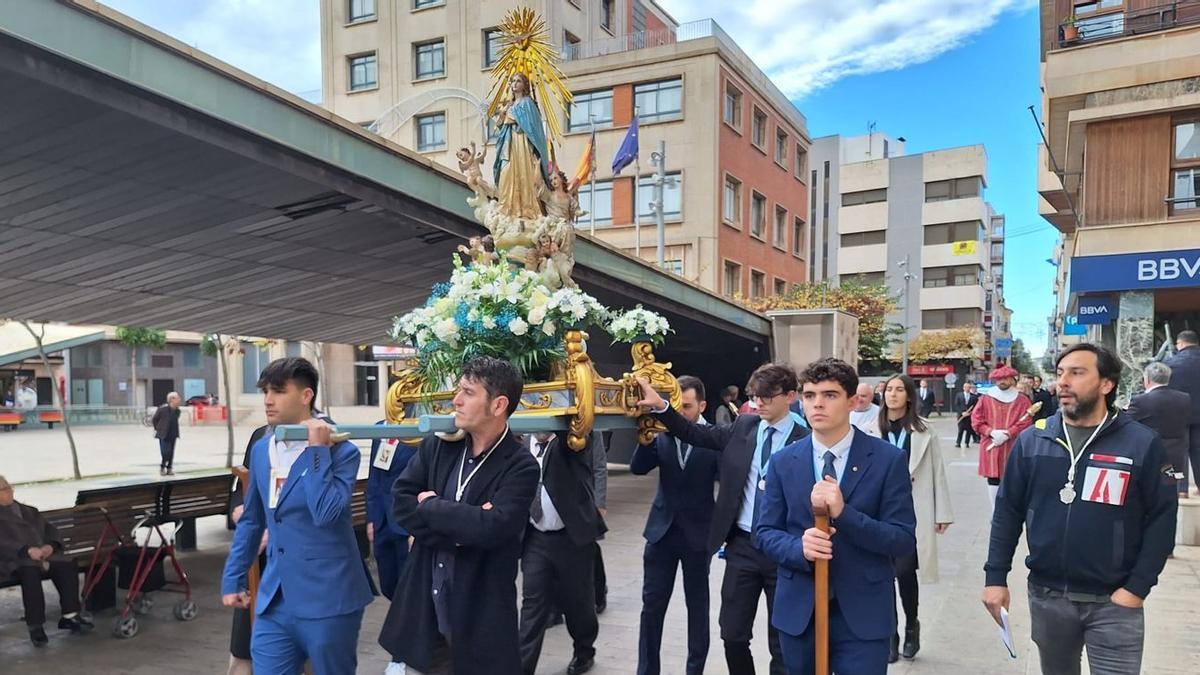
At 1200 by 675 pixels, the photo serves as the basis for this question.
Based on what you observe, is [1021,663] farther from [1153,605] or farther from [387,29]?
[387,29]

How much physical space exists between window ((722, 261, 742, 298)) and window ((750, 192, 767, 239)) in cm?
235

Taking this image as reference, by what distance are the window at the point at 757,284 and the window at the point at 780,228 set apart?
212 cm

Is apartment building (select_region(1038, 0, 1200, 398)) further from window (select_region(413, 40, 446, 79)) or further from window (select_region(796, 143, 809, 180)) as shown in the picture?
window (select_region(413, 40, 446, 79))

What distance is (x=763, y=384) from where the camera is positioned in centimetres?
423

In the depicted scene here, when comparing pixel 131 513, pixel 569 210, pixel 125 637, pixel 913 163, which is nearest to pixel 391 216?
pixel 569 210

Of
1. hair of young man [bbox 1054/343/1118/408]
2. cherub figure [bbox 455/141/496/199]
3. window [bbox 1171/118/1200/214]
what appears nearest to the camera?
hair of young man [bbox 1054/343/1118/408]

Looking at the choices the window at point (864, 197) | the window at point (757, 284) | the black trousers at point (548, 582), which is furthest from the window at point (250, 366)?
the window at point (864, 197)

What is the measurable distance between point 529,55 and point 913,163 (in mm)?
Answer: 61966

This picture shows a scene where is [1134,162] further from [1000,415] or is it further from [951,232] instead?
[951,232]

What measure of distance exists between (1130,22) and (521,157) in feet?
46.3

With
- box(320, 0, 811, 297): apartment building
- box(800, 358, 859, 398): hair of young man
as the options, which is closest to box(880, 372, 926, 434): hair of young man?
box(800, 358, 859, 398): hair of young man

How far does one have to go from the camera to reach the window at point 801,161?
39.7m

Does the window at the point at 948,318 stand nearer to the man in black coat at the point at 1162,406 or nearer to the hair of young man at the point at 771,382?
the man in black coat at the point at 1162,406

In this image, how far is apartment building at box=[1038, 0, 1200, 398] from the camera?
13180 mm
